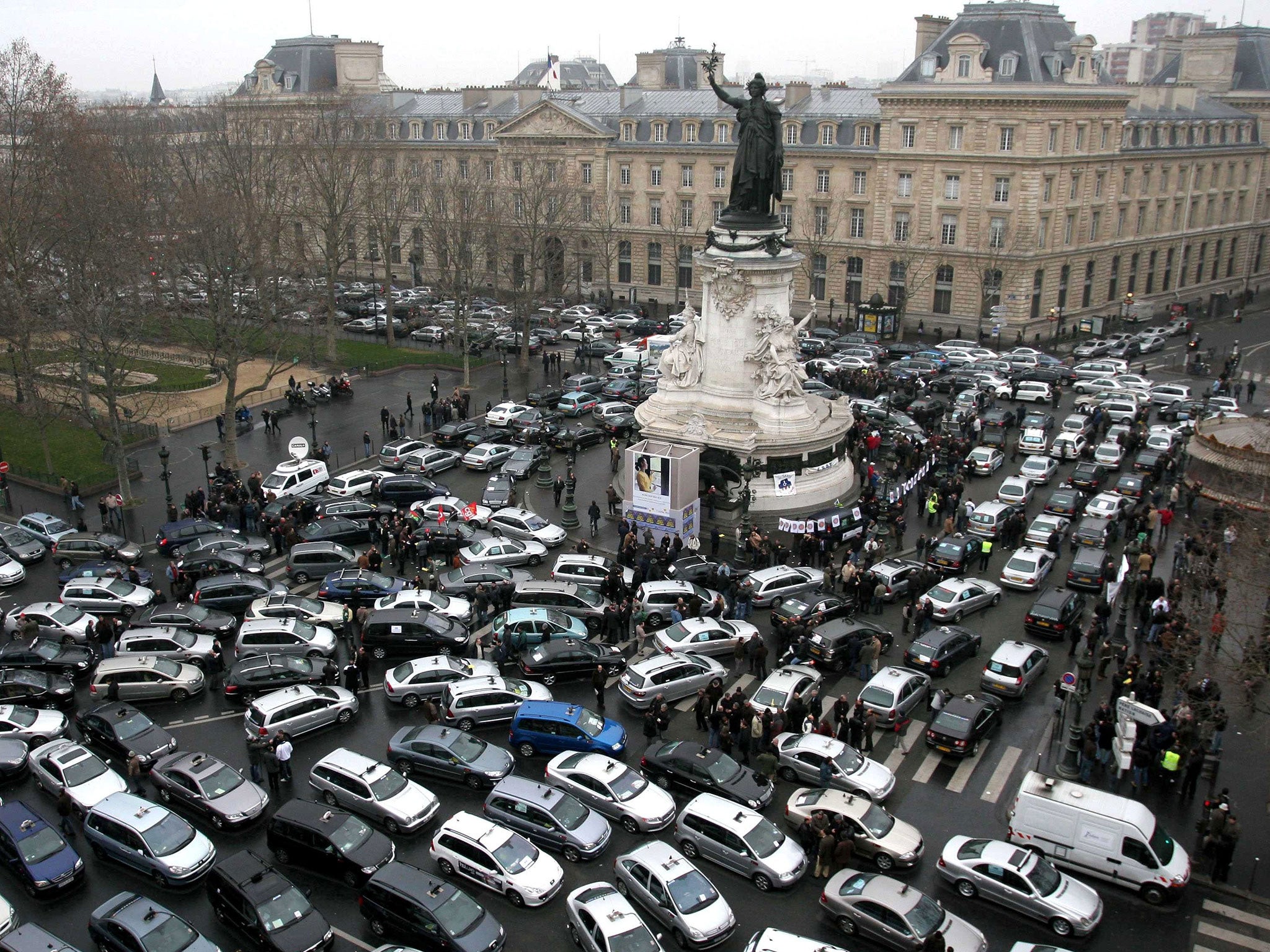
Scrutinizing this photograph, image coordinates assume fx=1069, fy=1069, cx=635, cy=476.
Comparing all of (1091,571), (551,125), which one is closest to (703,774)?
(1091,571)

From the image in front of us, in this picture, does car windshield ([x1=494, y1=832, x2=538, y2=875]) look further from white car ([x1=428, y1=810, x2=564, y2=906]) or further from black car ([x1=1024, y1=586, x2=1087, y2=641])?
black car ([x1=1024, y1=586, x2=1087, y2=641])

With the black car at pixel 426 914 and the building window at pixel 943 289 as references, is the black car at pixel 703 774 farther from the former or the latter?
the building window at pixel 943 289

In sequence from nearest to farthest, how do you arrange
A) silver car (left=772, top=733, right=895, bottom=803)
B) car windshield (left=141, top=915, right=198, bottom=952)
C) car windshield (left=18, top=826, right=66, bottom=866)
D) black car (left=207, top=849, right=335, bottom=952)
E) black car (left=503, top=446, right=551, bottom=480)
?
car windshield (left=141, top=915, right=198, bottom=952) → black car (left=207, top=849, right=335, bottom=952) → car windshield (left=18, top=826, right=66, bottom=866) → silver car (left=772, top=733, right=895, bottom=803) → black car (left=503, top=446, right=551, bottom=480)

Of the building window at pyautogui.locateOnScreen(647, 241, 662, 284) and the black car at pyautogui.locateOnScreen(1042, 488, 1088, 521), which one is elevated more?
the building window at pyautogui.locateOnScreen(647, 241, 662, 284)

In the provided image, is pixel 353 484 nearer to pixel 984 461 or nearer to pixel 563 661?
pixel 563 661

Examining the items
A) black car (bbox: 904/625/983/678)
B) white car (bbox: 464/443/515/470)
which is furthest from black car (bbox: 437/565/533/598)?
white car (bbox: 464/443/515/470)

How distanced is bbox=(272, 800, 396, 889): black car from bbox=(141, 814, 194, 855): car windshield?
5.19ft

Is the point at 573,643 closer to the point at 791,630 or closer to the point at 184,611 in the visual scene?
the point at 791,630

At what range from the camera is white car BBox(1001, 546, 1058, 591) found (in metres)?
34.7

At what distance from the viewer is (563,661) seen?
28938 mm

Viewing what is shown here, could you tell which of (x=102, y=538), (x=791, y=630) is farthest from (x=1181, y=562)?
(x=102, y=538)

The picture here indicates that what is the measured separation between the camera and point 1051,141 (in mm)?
68000

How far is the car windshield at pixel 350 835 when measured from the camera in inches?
824

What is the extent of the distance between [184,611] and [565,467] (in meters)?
19.3
